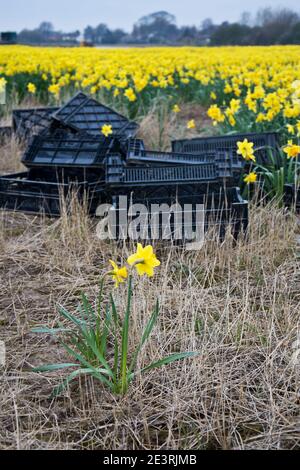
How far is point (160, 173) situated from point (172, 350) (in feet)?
5.29

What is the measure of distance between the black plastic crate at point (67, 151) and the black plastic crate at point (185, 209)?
75cm

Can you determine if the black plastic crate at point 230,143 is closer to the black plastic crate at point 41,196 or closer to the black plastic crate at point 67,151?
the black plastic crate at point 67,151

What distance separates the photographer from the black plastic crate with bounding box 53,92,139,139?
517 centimetres

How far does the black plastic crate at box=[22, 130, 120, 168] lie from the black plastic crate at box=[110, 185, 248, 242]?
2.46ft

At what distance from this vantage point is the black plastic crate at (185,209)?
3514mm

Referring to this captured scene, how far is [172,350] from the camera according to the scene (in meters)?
2.49

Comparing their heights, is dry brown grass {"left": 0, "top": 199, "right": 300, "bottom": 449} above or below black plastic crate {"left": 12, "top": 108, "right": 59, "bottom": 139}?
below

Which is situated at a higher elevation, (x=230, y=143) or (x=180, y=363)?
(x=230, y=143)

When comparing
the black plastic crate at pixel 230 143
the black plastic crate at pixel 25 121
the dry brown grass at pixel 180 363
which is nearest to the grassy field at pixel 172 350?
the dry brown grass at pixel 180 363

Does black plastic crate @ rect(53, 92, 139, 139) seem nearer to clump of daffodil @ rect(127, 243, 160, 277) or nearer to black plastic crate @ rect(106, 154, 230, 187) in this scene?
black plastic crate @ rect(106, 154, 230, 187)

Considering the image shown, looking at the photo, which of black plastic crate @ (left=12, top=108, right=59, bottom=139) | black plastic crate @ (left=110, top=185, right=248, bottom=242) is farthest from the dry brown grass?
black plastic crate @ (left=12, top=108, right=59, bottom=139)

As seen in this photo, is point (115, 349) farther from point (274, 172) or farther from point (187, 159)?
point (274, 172)

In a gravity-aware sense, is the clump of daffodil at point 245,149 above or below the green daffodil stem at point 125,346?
above

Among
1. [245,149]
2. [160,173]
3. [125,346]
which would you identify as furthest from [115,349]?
[245,149]
